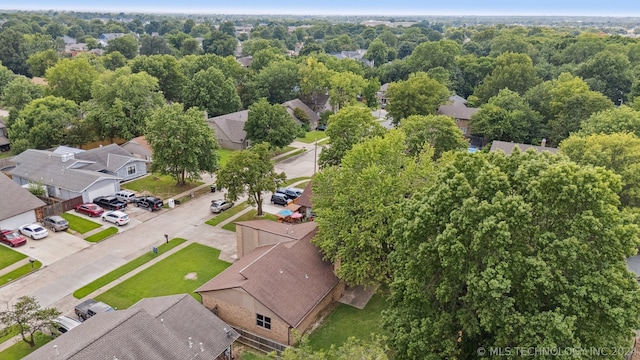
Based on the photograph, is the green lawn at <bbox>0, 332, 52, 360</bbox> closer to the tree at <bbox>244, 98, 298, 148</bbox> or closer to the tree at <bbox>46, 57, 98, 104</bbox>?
the tree at <bbox>244, 98, 298, 148</bbox>

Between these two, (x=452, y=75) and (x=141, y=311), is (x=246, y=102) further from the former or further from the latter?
(x=141, y=311)

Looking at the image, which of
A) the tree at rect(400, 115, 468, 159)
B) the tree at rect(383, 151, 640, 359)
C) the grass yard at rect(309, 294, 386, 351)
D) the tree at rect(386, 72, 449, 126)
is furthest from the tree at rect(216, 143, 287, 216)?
the tree at rect(386, 72, 449, 126)

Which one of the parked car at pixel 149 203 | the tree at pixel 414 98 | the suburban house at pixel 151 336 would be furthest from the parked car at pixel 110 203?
the tree at pixel 414 98

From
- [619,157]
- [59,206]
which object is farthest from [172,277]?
[619,157]

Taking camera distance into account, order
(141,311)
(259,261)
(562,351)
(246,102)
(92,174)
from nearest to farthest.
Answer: (562,351) → (141,311) → (259,261) → (92,174) → (246,102)

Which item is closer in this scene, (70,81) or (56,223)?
(56,223)

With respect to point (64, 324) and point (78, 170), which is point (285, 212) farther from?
point (78, 170)

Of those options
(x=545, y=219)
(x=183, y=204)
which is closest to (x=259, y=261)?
(x=545, y=219)
